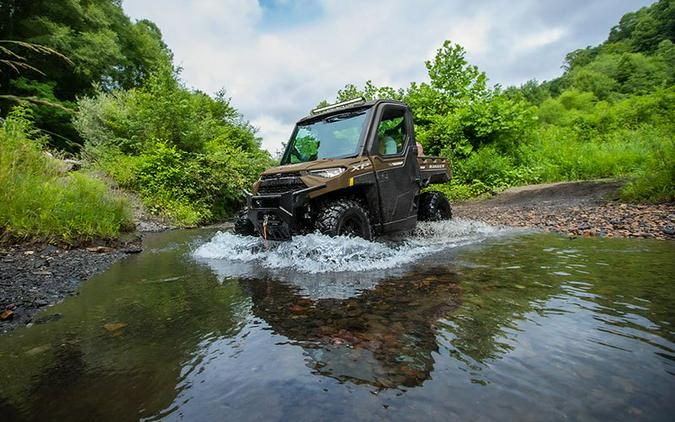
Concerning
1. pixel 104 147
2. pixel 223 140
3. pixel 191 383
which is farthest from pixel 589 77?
pixel 191 383

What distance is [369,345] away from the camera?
2299 millimetres

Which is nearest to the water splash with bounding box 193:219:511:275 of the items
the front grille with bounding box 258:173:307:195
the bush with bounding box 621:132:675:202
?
the front grille with bounding box 258:173:307:195

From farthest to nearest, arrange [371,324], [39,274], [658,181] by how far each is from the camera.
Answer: [658,181], [39,274], [371,324]

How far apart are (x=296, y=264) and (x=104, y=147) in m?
15.0

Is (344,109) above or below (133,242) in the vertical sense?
above

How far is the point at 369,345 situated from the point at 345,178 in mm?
3112

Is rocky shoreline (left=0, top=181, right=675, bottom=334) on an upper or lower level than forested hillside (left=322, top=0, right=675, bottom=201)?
lower

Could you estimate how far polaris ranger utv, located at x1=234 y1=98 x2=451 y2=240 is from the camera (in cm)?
508

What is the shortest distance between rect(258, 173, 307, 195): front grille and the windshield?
36.6 inches

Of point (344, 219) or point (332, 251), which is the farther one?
point (344, 219)

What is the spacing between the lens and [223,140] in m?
20.8

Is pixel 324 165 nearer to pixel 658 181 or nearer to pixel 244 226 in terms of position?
pixel 244 226

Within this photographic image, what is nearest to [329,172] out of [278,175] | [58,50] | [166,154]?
[278,175]

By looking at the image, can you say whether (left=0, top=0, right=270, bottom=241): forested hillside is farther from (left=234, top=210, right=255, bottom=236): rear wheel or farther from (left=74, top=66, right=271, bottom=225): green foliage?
(left=234, top=210, right=255, bottom=236): rear wheel
